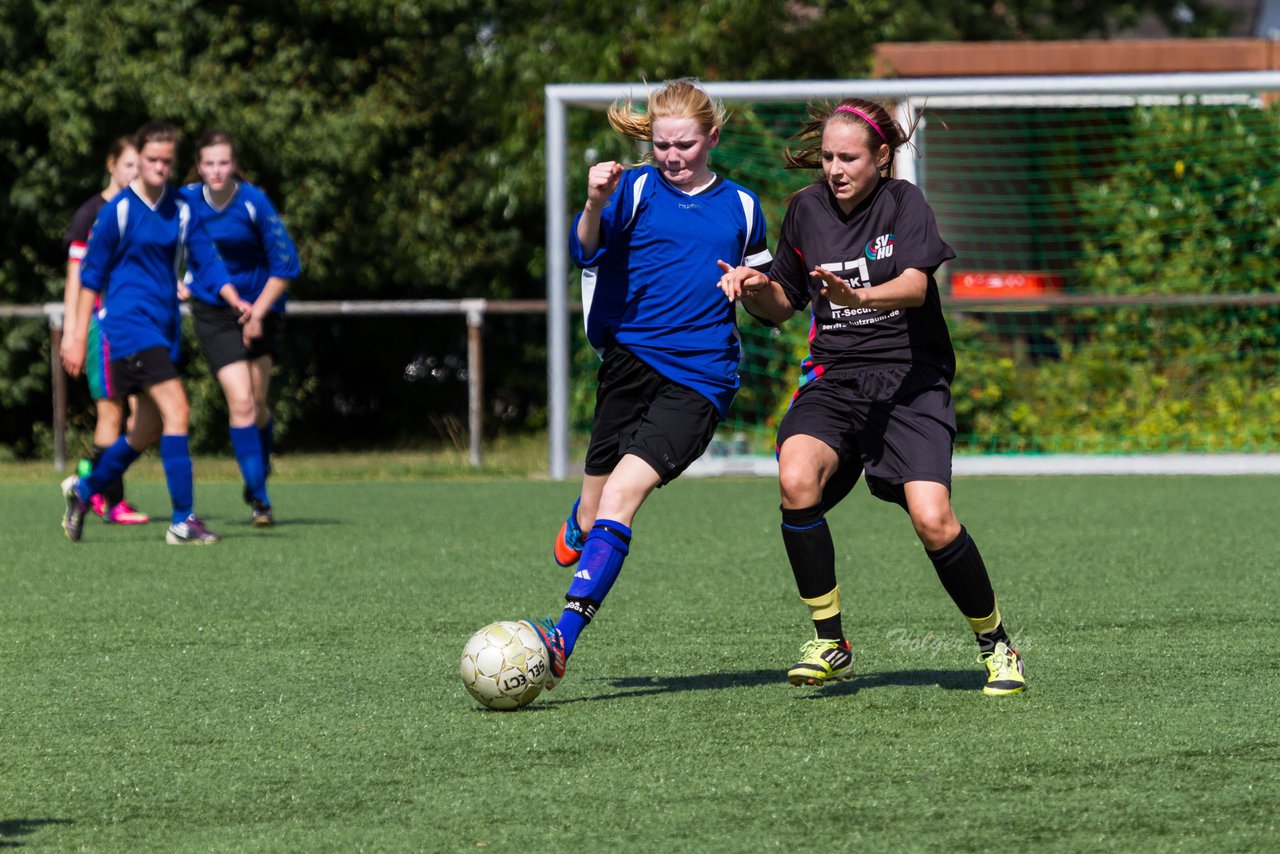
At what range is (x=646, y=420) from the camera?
5.29 meters

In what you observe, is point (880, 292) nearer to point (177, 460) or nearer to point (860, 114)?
point (860, 114)

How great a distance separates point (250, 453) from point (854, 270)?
16.3ft

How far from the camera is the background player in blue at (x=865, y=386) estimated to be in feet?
16.4

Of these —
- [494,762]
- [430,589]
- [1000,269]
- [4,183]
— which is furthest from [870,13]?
[494,762]

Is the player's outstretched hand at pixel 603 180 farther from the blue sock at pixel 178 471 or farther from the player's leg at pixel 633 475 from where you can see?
the blue sock at pixel 178 471

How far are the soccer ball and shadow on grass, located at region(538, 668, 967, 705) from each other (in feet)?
0.60

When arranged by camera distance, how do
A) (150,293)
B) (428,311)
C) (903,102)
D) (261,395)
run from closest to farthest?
(150,293)
(261,395)
(903,102)
(428,311)

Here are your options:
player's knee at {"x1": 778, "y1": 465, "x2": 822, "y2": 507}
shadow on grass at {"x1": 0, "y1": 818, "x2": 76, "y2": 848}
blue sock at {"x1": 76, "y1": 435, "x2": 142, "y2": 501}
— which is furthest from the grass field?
player's knee at {"x1": 778, "y1": 465, "x2": 822, "y2": 507}

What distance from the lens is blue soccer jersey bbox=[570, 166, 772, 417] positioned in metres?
5.39

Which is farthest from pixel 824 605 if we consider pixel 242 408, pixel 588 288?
pixel 242 408

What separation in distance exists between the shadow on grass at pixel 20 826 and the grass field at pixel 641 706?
2cm

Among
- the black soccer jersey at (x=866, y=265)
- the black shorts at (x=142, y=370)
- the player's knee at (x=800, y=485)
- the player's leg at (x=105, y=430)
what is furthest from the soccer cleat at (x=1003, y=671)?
the player's leg at (x=105, y=430)

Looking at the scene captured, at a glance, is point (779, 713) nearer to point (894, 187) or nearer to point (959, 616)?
point (894, 187)

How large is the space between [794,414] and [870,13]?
44.2ft
